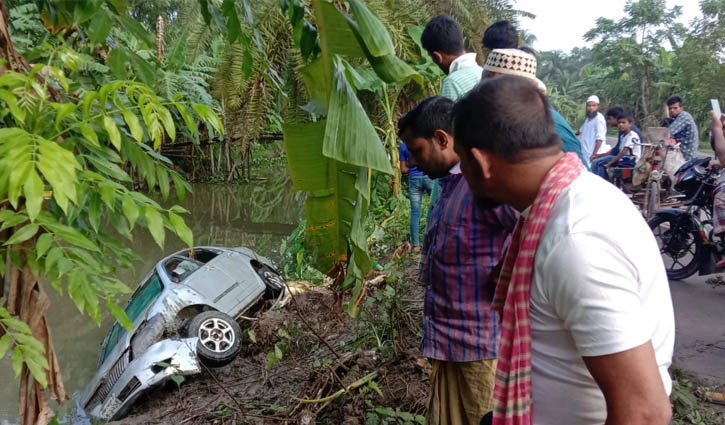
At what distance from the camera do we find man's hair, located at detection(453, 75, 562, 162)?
4.00 ft

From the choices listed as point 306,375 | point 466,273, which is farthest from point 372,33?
point 306,375

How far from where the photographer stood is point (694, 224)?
5.13m

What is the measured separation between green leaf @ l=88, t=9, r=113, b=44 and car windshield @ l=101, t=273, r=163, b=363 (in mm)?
4033

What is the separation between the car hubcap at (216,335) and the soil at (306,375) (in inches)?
9.3

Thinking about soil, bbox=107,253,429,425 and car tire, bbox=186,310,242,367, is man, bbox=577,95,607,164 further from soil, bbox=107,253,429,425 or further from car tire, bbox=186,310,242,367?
car tire, bbox=186,310,242,367

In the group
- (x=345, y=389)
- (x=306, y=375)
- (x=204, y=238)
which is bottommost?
(x=204, y=238)

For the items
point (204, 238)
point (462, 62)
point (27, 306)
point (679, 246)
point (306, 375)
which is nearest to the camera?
point (27, 306)

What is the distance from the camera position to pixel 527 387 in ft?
4.25

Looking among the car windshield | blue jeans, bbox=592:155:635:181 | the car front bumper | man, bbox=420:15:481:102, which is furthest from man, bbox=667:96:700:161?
the car windshield

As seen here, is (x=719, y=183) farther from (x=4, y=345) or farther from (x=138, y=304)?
(x=138, y=304)

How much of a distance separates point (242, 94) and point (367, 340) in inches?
181

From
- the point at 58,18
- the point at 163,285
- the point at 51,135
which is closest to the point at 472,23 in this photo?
the point at 163,285

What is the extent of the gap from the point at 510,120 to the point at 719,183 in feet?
14.7

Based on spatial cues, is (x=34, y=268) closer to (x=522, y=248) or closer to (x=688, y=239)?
(x=522, y=248)
